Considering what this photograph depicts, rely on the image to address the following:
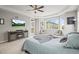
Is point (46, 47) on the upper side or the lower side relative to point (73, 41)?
lower

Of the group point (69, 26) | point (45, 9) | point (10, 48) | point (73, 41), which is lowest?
point (10, 48)

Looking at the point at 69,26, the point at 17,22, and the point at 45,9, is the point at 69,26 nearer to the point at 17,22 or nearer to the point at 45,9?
the point at 45,9

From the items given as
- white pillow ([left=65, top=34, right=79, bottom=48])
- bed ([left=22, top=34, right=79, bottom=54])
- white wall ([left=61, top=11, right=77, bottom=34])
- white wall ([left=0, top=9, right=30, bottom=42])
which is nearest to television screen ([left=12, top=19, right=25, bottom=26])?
white wall ([left=0, top=9, right=30, bottom=42])

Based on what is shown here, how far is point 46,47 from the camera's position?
200 cm

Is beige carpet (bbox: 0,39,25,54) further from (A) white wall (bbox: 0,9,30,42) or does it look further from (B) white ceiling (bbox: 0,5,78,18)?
(B) white ceiling (bbox: 0,5,78,18)

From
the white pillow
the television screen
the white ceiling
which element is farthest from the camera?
the television screen

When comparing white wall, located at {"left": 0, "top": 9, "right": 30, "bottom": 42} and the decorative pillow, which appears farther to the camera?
the decorative pillow

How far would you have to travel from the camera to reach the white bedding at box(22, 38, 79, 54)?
1934 millimetres

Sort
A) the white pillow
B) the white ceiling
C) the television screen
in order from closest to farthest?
1. the white pillow
2. the white ceiling
3. the television screen

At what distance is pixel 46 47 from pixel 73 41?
539 mm

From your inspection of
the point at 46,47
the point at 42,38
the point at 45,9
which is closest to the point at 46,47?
the point at 46,47

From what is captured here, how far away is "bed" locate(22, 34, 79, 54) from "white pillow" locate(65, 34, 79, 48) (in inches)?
3.1

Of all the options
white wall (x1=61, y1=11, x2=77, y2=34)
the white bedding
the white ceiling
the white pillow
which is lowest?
the white bedding
